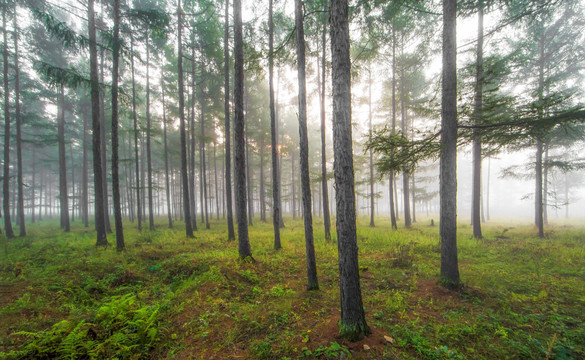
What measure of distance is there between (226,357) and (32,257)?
37.0ft

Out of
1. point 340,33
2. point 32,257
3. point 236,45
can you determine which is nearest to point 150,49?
point 236,45

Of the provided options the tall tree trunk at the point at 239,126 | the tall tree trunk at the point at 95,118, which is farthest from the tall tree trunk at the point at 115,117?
the tall tree trunk at the point at 239,126

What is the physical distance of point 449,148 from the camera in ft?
19.9

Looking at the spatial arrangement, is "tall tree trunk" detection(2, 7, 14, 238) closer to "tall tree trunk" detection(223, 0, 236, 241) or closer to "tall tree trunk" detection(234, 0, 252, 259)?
"tall tree trunk" detection(223, 0, 236, 241)

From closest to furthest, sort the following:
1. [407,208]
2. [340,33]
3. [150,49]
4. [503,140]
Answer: [340,33], [503,140], [150,49], [407,208]

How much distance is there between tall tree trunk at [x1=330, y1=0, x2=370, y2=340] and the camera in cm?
385

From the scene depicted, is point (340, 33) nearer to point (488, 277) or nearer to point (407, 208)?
point (488, 277)

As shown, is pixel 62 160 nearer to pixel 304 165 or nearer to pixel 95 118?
pixel 95 118

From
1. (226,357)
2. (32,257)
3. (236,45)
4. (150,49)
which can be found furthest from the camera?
(150,49)

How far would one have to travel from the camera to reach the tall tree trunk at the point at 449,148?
605 cm

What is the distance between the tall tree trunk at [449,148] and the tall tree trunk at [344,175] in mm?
3912

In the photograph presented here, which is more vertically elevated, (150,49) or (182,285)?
(150,49)

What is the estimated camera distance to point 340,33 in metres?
3.90

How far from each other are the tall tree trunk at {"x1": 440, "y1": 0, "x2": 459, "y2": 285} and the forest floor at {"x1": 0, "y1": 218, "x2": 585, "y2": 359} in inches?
34.6
